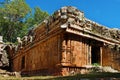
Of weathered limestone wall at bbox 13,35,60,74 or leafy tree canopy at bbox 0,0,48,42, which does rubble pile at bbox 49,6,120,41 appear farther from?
leafy tree canopy at bbox 0,0,48,42

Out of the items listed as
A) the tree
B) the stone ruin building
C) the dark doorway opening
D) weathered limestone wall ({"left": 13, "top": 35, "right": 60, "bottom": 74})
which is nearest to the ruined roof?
the stone ruin building

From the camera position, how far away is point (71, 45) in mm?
17094

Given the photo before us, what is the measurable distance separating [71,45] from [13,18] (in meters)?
34.6

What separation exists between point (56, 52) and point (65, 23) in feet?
6.78

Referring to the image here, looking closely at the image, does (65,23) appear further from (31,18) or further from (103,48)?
(31,18)

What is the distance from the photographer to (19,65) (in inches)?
1143

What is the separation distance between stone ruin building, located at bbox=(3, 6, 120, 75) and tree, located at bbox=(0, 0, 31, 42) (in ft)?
91.1

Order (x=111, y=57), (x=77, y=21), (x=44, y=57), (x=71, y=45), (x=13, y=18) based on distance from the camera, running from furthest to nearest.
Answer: (x=13, y=18) < (x=111, y=57) < (x=44, y=57) < (x=77, y=21) < (x=71, y=45)

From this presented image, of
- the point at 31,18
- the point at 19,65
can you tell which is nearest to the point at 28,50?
the point at 19,65

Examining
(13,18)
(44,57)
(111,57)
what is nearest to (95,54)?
(111,57)

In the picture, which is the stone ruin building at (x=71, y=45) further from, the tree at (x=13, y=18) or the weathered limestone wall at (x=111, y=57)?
the tree at (x=13, y=18)

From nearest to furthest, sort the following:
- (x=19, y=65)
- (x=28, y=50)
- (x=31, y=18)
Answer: (x=28, y=50) → (x=19, y=65) → (x=31, y=18)

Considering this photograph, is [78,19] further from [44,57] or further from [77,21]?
[44,57]

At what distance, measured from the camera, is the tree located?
49.0 m
